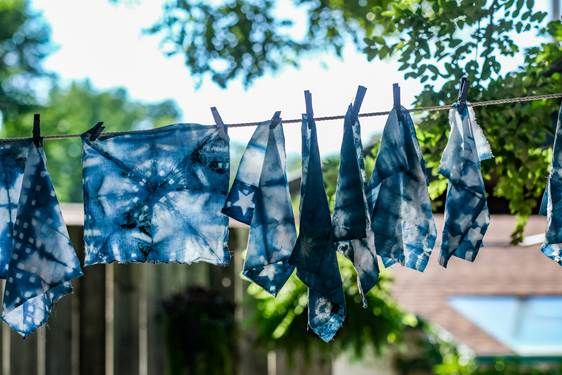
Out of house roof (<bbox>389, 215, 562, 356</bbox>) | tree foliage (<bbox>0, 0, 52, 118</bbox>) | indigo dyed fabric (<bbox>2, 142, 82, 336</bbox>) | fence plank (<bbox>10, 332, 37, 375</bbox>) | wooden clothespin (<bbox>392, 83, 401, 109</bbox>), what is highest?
tree foliage (<bbox>0, 0, 52, 118</bbox>)

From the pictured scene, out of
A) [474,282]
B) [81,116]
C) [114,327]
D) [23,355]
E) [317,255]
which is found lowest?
[23,355]

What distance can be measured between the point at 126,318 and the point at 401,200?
290cm

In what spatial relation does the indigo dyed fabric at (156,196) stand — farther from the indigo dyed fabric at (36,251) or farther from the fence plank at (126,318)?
the fence plank at (126,318)

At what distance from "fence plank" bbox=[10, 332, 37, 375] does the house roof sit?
3618 millimetres

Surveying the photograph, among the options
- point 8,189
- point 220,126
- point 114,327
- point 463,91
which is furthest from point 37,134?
point 114,327

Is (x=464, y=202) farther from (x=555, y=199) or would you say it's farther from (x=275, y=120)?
(x=275, y=120)

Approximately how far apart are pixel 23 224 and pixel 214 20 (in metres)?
2.34

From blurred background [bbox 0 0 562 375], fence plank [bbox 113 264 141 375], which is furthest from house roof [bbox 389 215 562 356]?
fence plank [bbox 113 264 141 375]

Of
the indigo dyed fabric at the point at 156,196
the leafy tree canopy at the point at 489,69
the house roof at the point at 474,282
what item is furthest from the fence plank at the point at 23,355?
the house roof at the point at 474,282

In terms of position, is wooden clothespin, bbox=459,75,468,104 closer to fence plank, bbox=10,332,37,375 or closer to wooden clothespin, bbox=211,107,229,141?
wooden clothespin, bbox=211,107,229,141

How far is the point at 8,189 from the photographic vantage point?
2896 mm

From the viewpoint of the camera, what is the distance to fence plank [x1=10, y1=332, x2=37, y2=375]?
502 centimetres

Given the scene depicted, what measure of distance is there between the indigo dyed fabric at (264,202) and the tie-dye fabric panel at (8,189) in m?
0.59

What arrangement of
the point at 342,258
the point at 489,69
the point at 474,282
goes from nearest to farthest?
1. the point at 489,69
2. the point at 342,258
3. the point at 474,282
